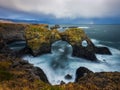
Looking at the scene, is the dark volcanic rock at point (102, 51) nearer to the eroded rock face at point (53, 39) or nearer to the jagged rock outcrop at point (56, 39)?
the jagged rock outcrop at point (56, 39)

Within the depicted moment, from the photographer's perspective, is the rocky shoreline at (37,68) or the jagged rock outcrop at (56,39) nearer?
the rocky shoreline at (37,68)

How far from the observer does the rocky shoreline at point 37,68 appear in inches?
767

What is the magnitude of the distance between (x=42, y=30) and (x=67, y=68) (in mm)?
21727

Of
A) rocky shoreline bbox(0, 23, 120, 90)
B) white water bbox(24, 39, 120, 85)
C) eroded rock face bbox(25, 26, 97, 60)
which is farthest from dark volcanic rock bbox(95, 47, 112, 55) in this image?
eroded rock face bbox(25, 26, 97, 60)

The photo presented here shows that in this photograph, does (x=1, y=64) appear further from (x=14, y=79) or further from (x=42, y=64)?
(x=42, y=64)

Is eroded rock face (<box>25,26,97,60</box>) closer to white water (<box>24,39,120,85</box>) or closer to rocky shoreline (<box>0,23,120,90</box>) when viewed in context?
rocky shoreline (<box>0,23,120,90</box>)

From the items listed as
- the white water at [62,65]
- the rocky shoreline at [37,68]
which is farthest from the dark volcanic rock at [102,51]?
the white water at [62,65]

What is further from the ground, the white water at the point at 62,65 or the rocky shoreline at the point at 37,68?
the rocky shoreline at the point at 37,68

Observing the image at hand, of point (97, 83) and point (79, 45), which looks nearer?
point (97, 83)

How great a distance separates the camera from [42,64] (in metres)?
50.1

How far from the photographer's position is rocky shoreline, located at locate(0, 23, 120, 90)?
19484mm

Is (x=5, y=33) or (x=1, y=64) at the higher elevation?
(x=1, y=64)

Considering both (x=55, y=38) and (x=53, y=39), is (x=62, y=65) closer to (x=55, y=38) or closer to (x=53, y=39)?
(x=53, y=39)

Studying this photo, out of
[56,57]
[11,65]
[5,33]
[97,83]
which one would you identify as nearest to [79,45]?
[56,57]
